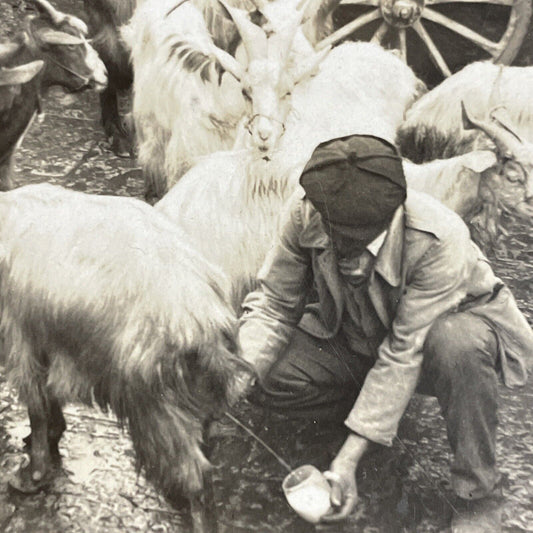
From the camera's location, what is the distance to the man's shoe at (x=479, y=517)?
2.05 metres

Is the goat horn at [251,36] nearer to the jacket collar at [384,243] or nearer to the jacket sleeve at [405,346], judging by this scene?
the jacket collar at [384,243]

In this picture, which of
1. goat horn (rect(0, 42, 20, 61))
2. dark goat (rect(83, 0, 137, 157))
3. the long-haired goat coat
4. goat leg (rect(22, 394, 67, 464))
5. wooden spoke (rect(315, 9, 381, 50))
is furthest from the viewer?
wooden spoke (rect(315, 9, 381, 50))

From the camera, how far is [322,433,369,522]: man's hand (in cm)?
190

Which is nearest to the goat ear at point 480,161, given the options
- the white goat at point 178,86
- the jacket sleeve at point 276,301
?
the jacket sleeve at point 276,301

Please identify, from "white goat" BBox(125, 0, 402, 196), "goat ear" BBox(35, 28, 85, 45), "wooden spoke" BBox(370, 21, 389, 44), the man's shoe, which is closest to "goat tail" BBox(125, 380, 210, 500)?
the man's shoe

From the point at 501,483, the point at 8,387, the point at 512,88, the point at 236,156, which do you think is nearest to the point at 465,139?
the point at 512,88

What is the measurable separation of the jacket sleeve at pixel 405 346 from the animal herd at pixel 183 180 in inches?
11.7

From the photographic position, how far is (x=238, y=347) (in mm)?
1937

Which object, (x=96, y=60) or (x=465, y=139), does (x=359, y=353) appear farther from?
(x=96, y=60)

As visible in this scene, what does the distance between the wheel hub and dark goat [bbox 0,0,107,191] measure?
1254 mm

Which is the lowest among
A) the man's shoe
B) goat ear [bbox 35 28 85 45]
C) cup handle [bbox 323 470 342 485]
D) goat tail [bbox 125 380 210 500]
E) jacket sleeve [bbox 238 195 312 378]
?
the man's shoe

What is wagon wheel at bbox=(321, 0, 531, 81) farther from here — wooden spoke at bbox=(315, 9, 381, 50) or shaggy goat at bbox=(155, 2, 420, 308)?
shaggy goat at bbox=(155, 2, 420, 308)

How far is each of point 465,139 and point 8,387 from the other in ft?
4.43

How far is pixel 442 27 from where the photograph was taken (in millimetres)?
3486
